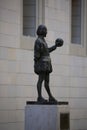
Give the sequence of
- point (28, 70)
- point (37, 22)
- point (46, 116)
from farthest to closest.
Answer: point (37, 22)
point (28, 70)
point (46, 116)

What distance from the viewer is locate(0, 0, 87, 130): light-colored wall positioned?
23450 millimetres

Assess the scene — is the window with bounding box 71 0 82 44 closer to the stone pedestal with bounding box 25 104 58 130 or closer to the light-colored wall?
the light-colored wall

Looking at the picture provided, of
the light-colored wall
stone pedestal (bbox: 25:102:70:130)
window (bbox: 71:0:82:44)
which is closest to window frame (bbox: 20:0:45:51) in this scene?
the light-colored wall

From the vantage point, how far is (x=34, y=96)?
975 inches

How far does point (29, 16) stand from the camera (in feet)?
84.0

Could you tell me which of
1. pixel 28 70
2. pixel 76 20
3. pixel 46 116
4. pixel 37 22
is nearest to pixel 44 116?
pixel 46 116

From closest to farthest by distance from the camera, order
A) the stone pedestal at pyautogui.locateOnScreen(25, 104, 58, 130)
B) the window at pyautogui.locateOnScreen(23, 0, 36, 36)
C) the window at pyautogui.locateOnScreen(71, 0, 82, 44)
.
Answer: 1. the stone pedestal at pyautogui.locateOnScreen(25, 104, 58, 130)
2. the window at pyautogui.locateOnScreen(23, 0, 36, 36)
3. the window at pyautogui.locateOnScreen(71, 0, 82, 44)

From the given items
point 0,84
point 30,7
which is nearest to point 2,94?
point 0,84

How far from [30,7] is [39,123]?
26.9ft

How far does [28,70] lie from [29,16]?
240 cm

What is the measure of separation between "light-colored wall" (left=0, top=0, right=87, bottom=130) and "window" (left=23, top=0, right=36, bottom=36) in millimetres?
564

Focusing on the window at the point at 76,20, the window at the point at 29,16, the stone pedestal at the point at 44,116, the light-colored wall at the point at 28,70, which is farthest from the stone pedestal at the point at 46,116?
the window at the point at 76,20

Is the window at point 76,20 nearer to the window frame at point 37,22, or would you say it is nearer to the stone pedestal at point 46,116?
the window frame at point 37,22

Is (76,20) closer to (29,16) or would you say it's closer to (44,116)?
(29,16)
